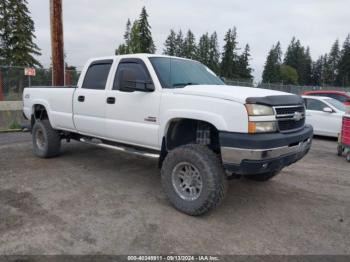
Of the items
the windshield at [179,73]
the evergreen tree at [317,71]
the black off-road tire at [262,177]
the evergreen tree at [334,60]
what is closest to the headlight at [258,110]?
the windshield at [179,73]

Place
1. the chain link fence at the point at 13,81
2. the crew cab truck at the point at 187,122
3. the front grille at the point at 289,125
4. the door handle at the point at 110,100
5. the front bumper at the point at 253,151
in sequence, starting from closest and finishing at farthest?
1. the front bumper at the point at 253,151
2. the crew cab truck at the point at 187,122
3. the front grille at the point at 289,125
4. the door handle at the point at 110,100
5. the chain link fence at the point at 13,81

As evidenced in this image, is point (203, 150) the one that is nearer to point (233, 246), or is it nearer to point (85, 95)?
point (233, 246)

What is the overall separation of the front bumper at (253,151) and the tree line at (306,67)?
3724 inches

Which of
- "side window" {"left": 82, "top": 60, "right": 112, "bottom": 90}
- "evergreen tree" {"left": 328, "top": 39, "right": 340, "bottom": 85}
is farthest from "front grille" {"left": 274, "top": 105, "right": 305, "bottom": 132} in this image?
"evergreen tree" {"left": 328, "top": 39, "right": 340, "bottom": 85}

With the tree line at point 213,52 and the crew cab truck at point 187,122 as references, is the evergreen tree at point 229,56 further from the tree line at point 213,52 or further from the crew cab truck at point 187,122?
the crew cab truck at point 187,122

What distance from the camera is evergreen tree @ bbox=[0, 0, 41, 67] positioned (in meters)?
39.4

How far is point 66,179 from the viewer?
5656mm

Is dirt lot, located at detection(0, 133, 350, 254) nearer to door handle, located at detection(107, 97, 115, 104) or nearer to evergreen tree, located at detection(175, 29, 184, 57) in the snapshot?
door handle, located at detection(107, 97, 115, 104)

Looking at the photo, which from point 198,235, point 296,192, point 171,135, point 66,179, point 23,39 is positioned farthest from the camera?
point 23,39

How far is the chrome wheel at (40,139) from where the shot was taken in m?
7.11

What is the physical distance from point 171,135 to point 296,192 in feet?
7.53

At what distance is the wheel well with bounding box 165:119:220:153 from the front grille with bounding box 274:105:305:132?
801mm

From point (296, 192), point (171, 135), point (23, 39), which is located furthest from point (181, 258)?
point (23, 39)

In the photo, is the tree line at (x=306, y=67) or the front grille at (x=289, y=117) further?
the tree line at (x=306, y=67)
